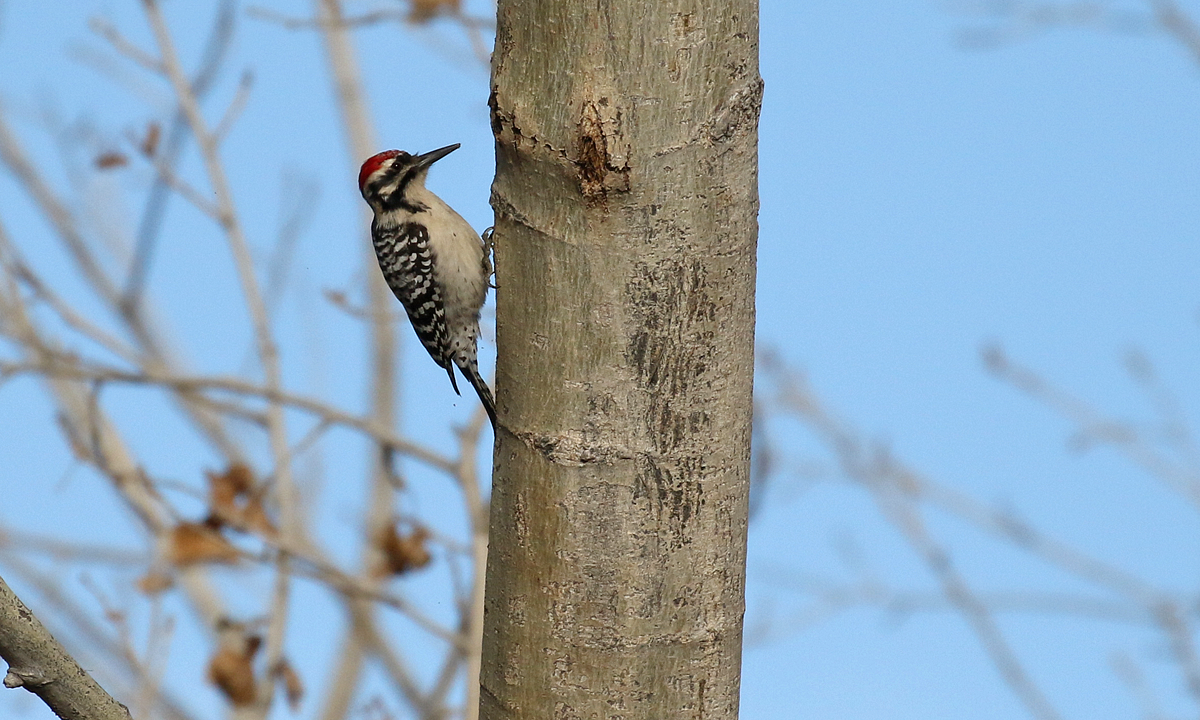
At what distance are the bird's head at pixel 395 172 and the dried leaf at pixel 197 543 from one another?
143 cm

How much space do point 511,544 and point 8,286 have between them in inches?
172

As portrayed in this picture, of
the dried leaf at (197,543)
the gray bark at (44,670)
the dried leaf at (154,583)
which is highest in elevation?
the dried leaf at (197,543)

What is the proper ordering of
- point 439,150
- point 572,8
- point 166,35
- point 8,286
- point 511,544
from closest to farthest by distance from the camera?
point 572,8 < point 511,544 < point 439,150 < point 166,35 < point 8,286

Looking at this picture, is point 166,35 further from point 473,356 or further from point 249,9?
point 473,356

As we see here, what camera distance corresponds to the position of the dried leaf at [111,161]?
483cm

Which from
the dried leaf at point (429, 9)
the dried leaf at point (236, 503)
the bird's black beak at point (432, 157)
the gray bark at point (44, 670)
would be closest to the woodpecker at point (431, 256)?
the bird's black beak at point (432, 157)

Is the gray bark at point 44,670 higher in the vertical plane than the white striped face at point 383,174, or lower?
lower

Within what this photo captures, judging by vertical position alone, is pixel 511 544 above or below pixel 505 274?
below

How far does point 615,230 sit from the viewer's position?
178 cm

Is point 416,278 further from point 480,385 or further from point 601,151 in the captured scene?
point 601,151

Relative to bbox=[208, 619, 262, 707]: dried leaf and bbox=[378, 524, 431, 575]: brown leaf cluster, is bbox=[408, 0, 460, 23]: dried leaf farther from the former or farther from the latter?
bbox=[208, 619, 262, 707]: dried leaf

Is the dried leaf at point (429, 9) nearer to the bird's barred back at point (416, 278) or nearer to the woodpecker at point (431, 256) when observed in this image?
the woodpecker at point (431, 256)

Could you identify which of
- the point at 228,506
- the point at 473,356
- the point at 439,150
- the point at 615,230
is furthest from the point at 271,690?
the point at 615,230

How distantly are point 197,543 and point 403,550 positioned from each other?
0.81 m
